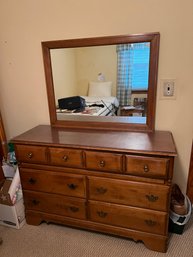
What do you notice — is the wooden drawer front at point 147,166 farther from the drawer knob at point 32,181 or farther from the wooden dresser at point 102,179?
the drawer knob at point 32,181

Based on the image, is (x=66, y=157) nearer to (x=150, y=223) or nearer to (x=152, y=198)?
(x=152, y=198)

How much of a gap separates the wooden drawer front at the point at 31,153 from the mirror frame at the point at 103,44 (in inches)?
16.1

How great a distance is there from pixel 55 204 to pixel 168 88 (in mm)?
1367

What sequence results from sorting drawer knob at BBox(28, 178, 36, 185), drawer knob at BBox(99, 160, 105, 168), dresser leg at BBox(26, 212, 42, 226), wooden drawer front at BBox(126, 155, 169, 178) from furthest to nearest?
dresser leg at BBox(26, 212, 42, 226) < drawer knob at BBox(28, 178, 36, 185) < drawer knob at BBox(99, 160, 105, 168) < wooden drawer front at BBox(126, 155, 169, 178)

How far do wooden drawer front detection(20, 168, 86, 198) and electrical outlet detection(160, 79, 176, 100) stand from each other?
95 centimetres

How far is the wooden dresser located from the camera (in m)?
1.39

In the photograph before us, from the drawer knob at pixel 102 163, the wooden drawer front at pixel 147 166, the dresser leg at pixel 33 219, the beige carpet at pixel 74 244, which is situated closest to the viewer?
the wooden drawer front at pixel 147 166

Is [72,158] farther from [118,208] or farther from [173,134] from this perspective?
[173,134]

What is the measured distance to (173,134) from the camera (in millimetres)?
1722

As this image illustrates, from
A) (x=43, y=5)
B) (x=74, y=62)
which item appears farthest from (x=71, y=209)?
(x=43, y=5)

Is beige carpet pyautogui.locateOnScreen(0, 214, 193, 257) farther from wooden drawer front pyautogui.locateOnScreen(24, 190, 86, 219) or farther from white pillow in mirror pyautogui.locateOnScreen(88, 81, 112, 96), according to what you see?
white pillow in mirror pyautogui.locateOnScreen(88, 81, 112, 96)

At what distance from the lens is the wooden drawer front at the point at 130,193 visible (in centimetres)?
141

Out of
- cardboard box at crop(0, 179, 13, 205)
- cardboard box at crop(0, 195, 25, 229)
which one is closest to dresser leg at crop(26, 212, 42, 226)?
cardboard box at crop(0, 195, 25, 229)

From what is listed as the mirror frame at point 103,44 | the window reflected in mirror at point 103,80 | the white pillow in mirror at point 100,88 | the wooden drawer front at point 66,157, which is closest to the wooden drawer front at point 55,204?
the wooden drawer front at point 66,157
